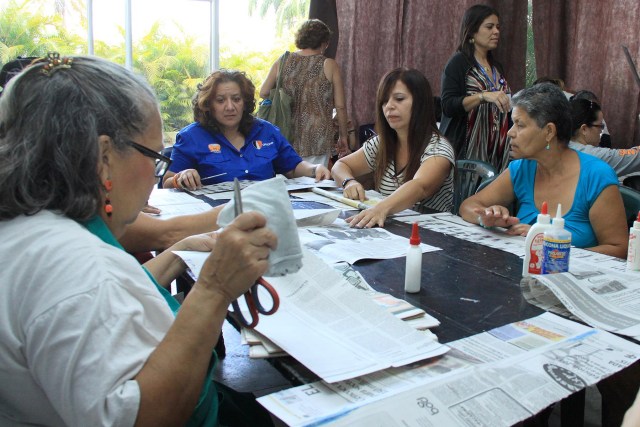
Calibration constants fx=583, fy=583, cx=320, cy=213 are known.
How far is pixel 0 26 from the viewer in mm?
6699

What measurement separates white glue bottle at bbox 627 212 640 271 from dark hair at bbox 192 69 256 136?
221 cm

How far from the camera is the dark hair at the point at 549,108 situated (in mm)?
2340

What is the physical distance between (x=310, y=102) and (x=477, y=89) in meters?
1.27

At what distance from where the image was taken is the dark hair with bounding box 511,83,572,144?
234cm

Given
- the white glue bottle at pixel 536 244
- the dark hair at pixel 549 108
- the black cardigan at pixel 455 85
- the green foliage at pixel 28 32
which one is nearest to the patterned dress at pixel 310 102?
the black cardigan at pixel 455 85

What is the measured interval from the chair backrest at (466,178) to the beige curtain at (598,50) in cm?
184

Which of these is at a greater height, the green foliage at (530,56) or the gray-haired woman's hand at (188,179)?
the green foliage at (530,56)

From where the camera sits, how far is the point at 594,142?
3902 millimetres

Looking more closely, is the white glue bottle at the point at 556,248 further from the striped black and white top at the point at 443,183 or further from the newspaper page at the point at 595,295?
the striped black and white top at the point at 443,183

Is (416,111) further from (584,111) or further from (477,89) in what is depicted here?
(584,111)

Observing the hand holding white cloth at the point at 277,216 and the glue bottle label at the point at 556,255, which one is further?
the glue bottle label at the point at 556,255

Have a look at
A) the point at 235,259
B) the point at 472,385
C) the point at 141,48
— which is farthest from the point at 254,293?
the point at 141,48

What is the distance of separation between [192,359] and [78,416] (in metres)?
0.18

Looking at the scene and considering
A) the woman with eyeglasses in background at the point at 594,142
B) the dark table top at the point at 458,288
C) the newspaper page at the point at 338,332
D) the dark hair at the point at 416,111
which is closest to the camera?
the newspaper page at the point at 338,332
